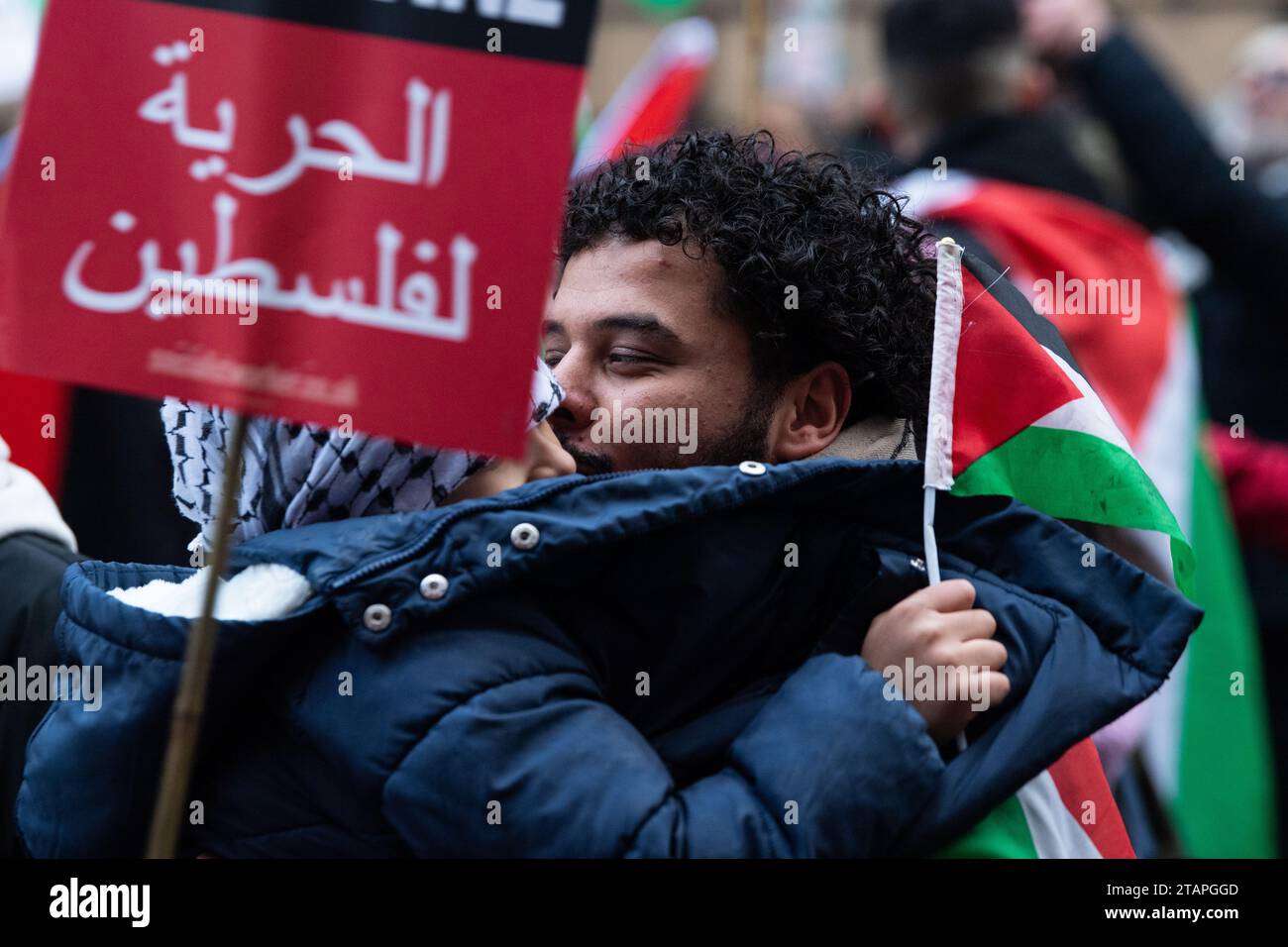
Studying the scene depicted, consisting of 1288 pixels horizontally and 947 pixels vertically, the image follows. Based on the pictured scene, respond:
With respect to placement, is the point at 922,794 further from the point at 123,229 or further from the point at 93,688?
the point at 123,229

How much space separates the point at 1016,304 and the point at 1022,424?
0.65 ft

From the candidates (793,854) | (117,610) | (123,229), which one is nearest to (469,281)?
(123,229)

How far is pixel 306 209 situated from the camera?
1.70m

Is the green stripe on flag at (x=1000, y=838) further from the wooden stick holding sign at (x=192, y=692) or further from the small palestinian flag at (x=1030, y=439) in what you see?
the wooden stick holding sign at (x=192, y=692)

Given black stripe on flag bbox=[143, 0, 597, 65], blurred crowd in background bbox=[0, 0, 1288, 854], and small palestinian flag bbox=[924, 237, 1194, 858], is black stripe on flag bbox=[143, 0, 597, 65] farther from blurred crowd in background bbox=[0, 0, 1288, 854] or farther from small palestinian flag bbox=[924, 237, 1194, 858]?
blurred crowd in background bbox=[0, 0, 1288, 854]

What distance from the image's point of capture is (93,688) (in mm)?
1793

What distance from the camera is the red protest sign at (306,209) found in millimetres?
1668

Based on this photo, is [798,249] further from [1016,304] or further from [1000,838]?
[1000,838]

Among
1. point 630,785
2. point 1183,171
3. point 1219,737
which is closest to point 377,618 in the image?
point 630,785

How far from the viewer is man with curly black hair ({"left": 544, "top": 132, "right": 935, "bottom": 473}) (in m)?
2.19

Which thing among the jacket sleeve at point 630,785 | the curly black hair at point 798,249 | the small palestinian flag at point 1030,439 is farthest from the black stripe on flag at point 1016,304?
the jacket sleeve at point 630,785

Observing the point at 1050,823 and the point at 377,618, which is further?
the point at 1050,823

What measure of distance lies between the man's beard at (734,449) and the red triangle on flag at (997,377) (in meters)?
0.25

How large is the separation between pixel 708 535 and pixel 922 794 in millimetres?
362
